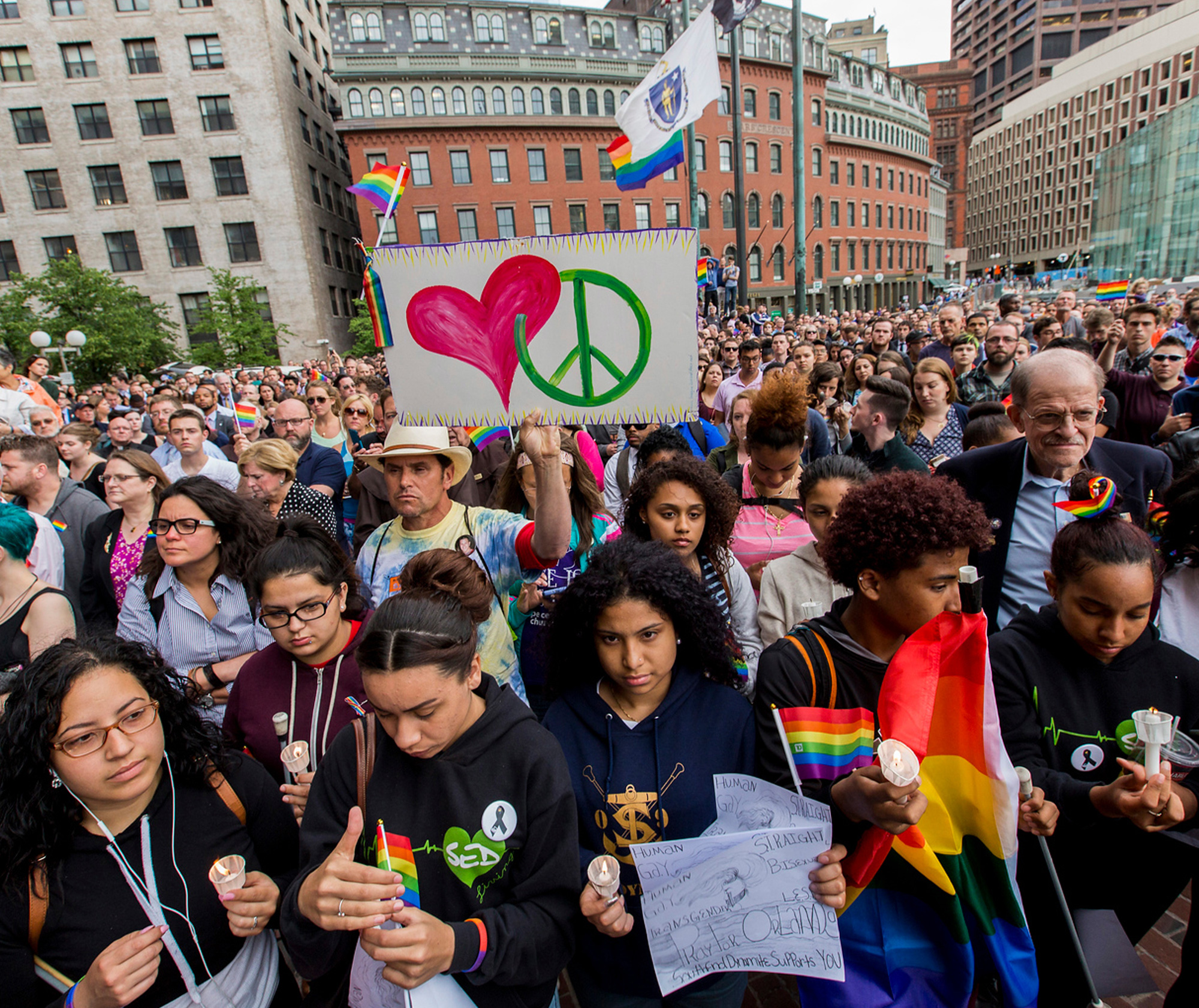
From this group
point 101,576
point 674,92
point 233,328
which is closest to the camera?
point 101,576

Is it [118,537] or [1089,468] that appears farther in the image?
[118,537]

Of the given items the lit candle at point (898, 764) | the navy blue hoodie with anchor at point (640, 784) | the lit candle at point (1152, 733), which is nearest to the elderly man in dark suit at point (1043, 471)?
the lit candle at point (1152, 733)

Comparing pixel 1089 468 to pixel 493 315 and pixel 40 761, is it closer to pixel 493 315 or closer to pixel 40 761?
pixel 493 315

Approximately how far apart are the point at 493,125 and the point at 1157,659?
131 feet

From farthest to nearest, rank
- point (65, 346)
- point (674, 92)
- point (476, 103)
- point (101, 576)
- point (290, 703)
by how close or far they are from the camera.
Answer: point (476, 103)
point (65, 346)
point (674, 92)
point (101, 576)
point (290, 703)

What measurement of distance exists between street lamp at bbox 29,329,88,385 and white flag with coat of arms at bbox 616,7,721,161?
16107 millimetres

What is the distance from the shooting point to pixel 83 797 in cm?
160

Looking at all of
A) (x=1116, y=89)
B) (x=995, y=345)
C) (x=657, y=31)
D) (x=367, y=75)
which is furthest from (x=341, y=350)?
(x=1116, y=89)

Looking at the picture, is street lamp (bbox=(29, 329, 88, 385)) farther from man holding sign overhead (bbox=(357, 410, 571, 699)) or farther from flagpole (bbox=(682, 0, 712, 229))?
man holding sign overhead (bbox=(357, 410, 571, 699))

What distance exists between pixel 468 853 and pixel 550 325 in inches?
74.2

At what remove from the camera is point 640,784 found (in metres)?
1.78

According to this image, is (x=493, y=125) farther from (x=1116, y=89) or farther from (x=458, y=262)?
(x=1116, y=89)

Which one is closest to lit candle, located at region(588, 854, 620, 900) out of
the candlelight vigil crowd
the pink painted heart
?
the candlelight vigil crowd

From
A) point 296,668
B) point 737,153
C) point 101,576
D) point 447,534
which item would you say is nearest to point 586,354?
point 447,534
